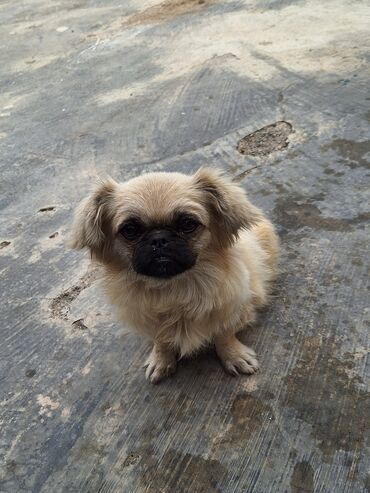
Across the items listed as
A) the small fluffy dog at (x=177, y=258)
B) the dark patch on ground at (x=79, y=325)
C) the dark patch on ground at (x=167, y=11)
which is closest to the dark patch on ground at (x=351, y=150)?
the small fluffy dog at (x=177, y=258)

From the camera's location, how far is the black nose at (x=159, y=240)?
192cm

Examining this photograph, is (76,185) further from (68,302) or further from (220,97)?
(220,97)

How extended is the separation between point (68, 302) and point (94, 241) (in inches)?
31.7

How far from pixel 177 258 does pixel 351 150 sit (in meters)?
2.05

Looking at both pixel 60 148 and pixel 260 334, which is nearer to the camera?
pixel 260 334

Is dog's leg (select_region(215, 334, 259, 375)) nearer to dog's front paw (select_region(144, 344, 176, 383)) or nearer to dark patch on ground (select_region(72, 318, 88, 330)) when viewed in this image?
dog's front paw (select_region(144, 344, 176, 383))

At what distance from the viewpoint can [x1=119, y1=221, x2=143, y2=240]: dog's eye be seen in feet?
6.70

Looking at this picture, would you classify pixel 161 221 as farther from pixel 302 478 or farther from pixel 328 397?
pixel 302 478

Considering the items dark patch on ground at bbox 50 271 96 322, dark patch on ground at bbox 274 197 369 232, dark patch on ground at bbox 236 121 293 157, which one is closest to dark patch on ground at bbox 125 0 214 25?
dark patch on ground at bbox 236 121 293 157

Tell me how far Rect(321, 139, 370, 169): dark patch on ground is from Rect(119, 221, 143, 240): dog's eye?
1.87m

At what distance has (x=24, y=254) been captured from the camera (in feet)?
10.5

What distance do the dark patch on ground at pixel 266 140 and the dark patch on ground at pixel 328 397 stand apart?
1849 mm

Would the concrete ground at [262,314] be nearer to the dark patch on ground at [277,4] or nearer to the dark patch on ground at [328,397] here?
the dark patch on ground at [328,397]

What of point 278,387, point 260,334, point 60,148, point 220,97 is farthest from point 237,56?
point 278,387
